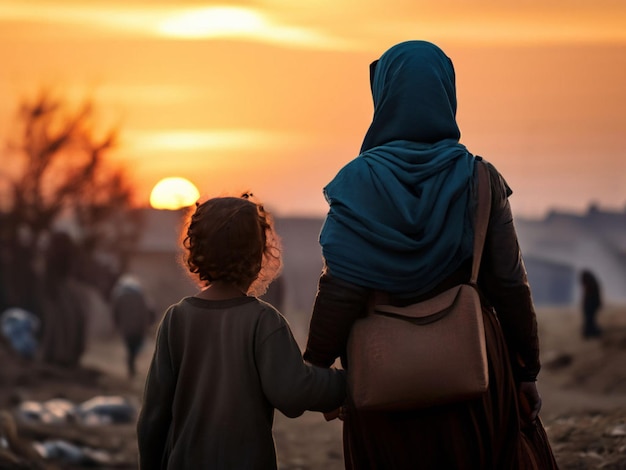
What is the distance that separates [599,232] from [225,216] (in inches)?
2548

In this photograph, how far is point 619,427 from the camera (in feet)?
22.9

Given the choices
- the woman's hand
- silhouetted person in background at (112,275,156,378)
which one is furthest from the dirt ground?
the woman's hand

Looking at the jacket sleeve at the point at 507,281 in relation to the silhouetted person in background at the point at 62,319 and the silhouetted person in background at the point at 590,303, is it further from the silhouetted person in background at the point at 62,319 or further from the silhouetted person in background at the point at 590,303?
the silhouetted person in background at the point at 590,303

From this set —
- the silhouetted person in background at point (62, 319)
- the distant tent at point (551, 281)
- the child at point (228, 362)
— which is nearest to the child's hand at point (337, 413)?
the child at point (228, 362)

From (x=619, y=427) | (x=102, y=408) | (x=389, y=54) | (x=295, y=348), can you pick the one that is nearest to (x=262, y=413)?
(x=295, y=348)

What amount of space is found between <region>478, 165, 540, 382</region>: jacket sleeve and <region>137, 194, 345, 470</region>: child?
556 millimetres

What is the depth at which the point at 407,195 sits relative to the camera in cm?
390

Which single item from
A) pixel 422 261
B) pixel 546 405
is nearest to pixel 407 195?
pixel 422 261

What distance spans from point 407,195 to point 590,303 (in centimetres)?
2397

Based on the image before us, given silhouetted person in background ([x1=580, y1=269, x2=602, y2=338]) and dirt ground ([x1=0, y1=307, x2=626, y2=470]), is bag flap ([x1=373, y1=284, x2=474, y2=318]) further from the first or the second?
silhouetted person in background ([x1=580, y1=269, x2=602, y2=338])

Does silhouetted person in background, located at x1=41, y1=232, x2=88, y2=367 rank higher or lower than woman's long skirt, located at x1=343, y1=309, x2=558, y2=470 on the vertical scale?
lower

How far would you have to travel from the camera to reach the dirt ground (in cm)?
697

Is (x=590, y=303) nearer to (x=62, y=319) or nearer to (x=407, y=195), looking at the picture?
(x=62, y=319)

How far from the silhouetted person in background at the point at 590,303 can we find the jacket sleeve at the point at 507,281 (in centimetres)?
2341
